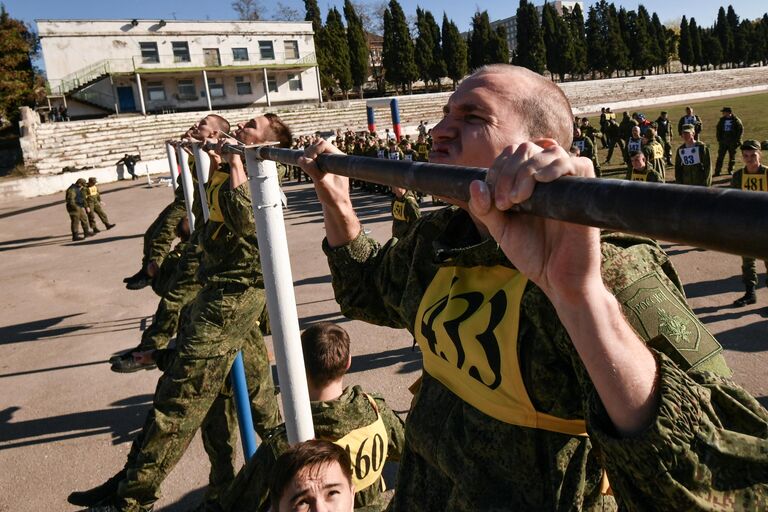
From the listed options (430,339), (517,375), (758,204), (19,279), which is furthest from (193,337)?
(19,279)

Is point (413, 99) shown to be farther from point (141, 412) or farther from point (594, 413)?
point (594, 413)

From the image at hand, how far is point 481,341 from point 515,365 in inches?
4.9

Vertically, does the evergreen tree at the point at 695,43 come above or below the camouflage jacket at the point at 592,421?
above

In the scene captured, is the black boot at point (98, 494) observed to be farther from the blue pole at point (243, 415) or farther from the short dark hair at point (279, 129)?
the short dark hair at point (279, 129)

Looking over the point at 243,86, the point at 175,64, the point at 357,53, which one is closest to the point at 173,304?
the point at 175,64

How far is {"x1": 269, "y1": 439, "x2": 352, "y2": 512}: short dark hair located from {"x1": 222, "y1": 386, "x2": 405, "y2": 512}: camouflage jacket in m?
0.52

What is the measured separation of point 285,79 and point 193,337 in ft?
188

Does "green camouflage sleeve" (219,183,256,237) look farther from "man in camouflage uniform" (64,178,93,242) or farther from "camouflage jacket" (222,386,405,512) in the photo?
"man in camouflage uniform" (64,178,93,242)

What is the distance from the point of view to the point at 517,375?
1370 mm

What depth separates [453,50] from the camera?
64250 millimetres

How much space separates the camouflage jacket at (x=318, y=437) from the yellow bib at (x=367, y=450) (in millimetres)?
30

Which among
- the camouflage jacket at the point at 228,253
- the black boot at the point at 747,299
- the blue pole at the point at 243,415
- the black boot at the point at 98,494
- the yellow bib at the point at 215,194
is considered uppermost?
the yellow bib at the point at 215,194

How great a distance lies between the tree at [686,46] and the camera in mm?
74938

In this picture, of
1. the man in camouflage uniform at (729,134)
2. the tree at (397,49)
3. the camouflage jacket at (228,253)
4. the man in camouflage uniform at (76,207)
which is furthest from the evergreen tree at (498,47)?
the camouflage jacket at (228,253)
